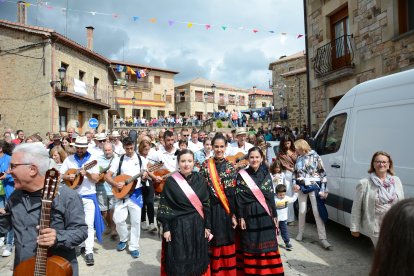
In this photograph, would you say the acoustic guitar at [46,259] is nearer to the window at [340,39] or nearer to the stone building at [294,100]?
the window at [340,39]

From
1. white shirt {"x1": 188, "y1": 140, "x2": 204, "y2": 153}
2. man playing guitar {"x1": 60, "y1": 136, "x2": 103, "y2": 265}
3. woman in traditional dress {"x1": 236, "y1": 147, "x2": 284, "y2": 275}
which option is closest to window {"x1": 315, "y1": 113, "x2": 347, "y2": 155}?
woman in traditional dress {"x1": 236, "y1": 147, "x2": 284, "y2": 275}

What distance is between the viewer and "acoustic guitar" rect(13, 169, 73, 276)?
2295mm

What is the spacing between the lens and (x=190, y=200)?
12.6 ft

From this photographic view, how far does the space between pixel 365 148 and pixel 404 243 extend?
405cm

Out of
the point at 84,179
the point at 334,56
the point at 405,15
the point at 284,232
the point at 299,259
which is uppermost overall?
the point at 405,15

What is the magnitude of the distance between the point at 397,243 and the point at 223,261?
3170 mm

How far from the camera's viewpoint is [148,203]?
684cm

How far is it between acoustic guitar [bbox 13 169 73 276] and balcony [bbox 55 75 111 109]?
20.2 metres

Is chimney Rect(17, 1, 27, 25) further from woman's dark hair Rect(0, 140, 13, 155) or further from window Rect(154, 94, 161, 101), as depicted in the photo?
window Rect(154, 94, 161, 101)

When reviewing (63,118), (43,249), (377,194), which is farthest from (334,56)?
(63,118)

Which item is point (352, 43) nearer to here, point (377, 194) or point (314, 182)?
point (314, 182)

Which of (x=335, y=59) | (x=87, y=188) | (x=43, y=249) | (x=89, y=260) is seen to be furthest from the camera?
(x=335, y=59)

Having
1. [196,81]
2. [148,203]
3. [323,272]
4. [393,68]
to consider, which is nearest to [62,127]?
[148,203]

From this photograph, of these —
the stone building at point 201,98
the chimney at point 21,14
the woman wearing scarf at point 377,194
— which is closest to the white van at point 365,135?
the woman wearing scarf at point 377,194
